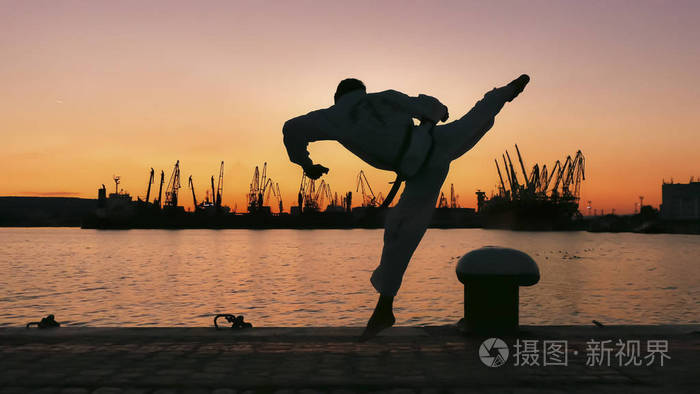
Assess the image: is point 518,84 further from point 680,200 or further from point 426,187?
point 680,200

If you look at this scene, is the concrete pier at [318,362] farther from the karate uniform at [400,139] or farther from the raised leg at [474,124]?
the raised leg at [474,124]

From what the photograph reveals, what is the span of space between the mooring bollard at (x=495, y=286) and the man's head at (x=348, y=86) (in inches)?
103

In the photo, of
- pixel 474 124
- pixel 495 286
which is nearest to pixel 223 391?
pixel 474 124

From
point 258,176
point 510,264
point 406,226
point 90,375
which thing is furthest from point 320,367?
point 258,176

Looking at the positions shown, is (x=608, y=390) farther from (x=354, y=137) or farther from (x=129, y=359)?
(x=129, y=359)

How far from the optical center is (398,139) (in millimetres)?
5098

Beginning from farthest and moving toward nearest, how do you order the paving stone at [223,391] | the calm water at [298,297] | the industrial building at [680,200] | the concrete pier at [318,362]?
1. the industrial building at [680,200]
2. the calm water at [298,297]
3. the concrete pier at [318,362]
4. the paving stone at [223,391]

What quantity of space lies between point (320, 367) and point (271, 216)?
17311 cm

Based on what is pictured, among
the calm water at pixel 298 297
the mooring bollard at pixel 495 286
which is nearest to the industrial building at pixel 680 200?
the calm water at pixel 298 297

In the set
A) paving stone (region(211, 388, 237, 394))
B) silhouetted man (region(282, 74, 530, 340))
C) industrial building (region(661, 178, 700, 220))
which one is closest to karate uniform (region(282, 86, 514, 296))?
silhouetted man (region(282, 74, 530, 340))

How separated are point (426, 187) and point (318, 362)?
5.67ft

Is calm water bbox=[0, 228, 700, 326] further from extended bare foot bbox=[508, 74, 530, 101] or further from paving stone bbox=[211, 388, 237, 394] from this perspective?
paving stone bbox=[211, 388, 237, 394]

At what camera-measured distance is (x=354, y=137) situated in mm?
5031

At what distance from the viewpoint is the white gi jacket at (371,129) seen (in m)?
5.05
